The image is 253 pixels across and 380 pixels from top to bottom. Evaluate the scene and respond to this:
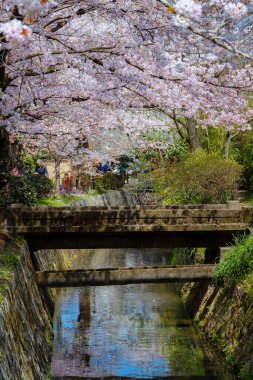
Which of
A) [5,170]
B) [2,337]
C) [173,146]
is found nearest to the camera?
[2,337]

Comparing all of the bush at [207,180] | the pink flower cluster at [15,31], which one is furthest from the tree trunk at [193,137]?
the pink flower cluster at [15,31]

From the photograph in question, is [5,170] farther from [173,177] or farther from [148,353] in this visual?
[173,177]

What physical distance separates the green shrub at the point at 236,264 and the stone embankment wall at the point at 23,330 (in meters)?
3.86

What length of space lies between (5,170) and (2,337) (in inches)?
355

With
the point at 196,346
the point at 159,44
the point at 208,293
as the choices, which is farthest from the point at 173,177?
the point at 159,44

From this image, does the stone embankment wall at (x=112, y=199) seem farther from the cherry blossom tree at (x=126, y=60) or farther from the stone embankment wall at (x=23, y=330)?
the stone embankment wall at (x=23, y=330)

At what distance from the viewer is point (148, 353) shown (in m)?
13.5

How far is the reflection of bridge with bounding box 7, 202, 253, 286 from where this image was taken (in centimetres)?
1425

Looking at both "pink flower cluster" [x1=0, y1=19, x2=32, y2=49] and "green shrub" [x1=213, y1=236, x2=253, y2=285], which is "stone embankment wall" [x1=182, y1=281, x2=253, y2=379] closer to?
"green shrub" [x1=213, y1=236, x2=253, y2=285]

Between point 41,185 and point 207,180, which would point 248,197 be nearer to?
point 207,180

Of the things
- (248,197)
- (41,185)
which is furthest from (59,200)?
(248,197)

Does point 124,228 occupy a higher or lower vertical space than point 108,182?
higher

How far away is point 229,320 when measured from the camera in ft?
44.1

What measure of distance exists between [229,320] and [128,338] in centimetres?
253
